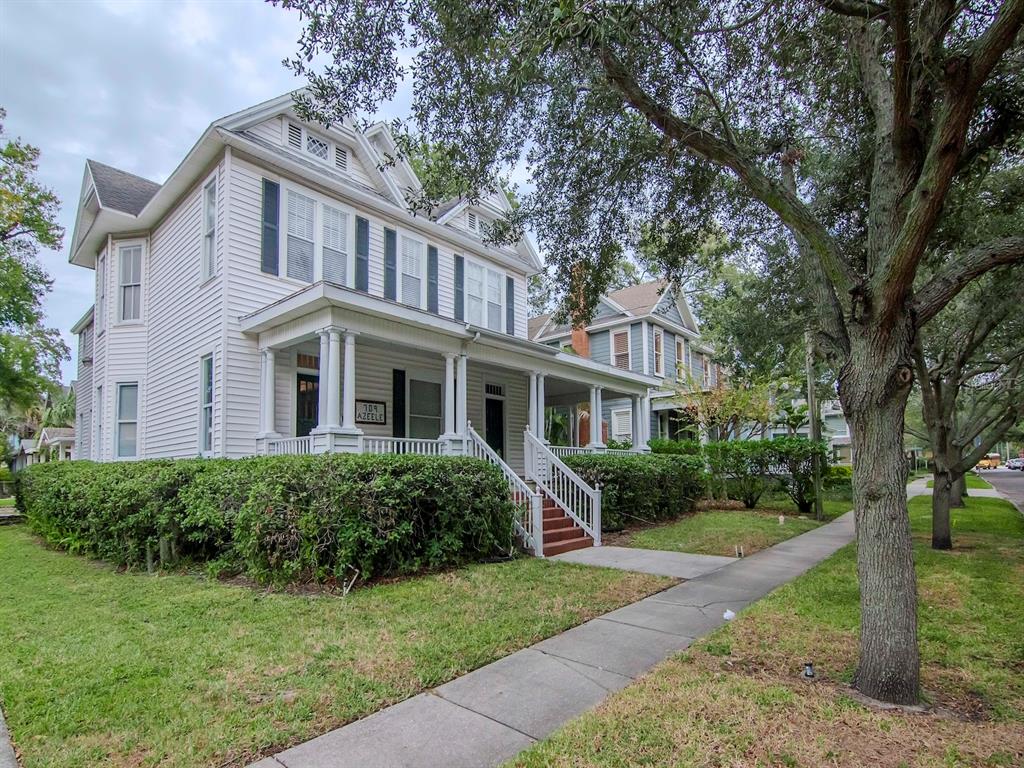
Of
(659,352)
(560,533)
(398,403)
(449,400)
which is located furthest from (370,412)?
(659,352)

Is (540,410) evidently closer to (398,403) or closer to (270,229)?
(398,403)

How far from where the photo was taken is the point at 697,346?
1071 inches

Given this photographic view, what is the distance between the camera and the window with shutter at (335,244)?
11.4 m

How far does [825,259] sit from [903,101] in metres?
0.99

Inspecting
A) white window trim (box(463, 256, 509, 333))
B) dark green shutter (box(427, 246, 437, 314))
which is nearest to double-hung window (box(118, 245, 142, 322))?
dark green shutter (box(427, 246, 437, 314))

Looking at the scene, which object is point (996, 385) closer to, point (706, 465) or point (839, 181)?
point (706, 465)

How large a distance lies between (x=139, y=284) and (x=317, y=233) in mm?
5213

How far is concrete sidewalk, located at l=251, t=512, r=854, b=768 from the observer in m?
2.85

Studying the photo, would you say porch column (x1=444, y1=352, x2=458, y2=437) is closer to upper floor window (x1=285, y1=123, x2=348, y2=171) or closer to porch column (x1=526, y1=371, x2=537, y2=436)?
porch column (x1=526, y1=371, x2=537, y2=436)

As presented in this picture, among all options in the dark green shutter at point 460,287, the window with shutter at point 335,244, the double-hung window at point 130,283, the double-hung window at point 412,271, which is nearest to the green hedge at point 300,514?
the window with shutter at point 335,244

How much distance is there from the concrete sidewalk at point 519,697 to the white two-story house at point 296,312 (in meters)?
3.55

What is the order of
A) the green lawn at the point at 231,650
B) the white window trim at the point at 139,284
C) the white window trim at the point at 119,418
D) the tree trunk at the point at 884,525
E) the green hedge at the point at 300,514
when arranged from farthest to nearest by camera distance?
the white window trim at the point at 139,284, the white window trim at the point at 119,418, the green hedge at the point at 300,514, the tree trunk at the point at 884,525, the green lawn at the point at 231,650

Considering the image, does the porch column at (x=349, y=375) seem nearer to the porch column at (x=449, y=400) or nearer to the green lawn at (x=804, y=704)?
the porch column at (x=449, y=400)

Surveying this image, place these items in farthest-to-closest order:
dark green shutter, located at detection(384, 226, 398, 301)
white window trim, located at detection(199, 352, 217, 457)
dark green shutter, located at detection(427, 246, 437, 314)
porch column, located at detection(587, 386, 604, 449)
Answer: porch column, located at detection(587, 386, 604, 449) → dark green shutter, located at detection(427, 246, 437, 314) → dark green shutter, located at detection(384, 226, 398, 301) → white window trim, located at detection(199, 352, 217, 457)
